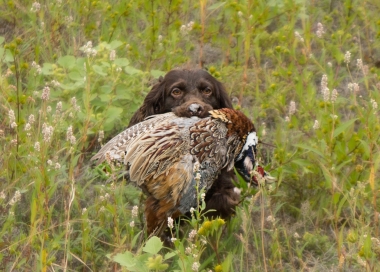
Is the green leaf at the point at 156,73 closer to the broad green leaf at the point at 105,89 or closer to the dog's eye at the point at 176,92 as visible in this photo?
the broad green leaf at the point at 105,89

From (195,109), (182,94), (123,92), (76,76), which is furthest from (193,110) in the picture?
(76,76)

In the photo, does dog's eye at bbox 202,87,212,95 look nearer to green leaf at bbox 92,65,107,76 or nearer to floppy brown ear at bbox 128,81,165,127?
floppy brown ear at bbox 128,81,165,127

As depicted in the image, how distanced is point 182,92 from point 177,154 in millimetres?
1323

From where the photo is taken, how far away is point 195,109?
5219 mm

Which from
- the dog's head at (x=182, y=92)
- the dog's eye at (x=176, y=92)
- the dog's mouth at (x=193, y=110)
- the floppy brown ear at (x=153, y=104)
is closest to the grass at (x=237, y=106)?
the floppy brown ear at (x=153, y=104)

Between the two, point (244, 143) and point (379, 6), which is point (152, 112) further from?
point (379, 6)

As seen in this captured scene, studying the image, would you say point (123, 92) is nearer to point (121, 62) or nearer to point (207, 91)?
point (121, 62)

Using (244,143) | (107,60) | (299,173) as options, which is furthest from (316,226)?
(107,60)

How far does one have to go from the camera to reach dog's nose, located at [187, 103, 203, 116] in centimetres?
518

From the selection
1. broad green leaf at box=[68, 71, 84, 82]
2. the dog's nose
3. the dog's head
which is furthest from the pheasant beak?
broad green leaf at box=[68, 71, 84, 82]

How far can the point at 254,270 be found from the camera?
14.9 ft

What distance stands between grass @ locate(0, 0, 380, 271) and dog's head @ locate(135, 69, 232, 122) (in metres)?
0.27

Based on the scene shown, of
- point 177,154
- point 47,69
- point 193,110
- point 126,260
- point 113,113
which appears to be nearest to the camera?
point 126,260

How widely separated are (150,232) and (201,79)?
145 cm
